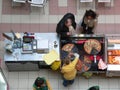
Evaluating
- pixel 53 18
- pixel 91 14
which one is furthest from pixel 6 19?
pixel 91 14

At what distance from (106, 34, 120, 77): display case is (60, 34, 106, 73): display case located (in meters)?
0.12

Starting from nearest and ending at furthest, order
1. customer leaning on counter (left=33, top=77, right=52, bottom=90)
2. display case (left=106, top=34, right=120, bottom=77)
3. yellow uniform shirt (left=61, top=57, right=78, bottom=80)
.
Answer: customer leaning on counter (left=33, top=77, right=52, bottom=90) < yellow uniform shirt (left=61, top=57, right=78, bottom=80) < display case (left=106, top=34, right=120, bottom=77)

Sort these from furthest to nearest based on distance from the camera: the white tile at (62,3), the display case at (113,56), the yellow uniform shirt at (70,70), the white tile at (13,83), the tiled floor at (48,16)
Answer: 1. the white tile at (62,3)
2. the tiled floor at (48,16)
3. the white tile at (13,83)
4. the display case at (113,56)
5. the yellow uniform shirt at (70,70)

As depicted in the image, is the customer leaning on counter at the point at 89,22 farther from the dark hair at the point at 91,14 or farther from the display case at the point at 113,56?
the display case at the point at 113,56

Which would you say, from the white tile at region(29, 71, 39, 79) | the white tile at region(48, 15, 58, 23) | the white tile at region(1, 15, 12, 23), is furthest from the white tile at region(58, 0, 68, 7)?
the white tile at region(29, 71, 39, 79)

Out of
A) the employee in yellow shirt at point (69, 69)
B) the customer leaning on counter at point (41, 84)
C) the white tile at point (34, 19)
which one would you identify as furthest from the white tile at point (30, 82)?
the white tile at point (34, 19)

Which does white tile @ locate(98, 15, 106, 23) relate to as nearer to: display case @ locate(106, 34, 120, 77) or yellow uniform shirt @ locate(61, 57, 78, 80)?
display case @ locate(106, 34, 120, 77)

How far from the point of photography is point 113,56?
844 centimetres

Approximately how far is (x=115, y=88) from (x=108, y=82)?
195mm

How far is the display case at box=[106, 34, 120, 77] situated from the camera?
835cm

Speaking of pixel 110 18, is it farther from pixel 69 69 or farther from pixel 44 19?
pixel 69 69

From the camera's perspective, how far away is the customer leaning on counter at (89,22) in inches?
335

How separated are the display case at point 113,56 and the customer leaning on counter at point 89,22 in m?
0.39

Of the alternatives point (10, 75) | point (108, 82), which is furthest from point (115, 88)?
point (10, 75)
